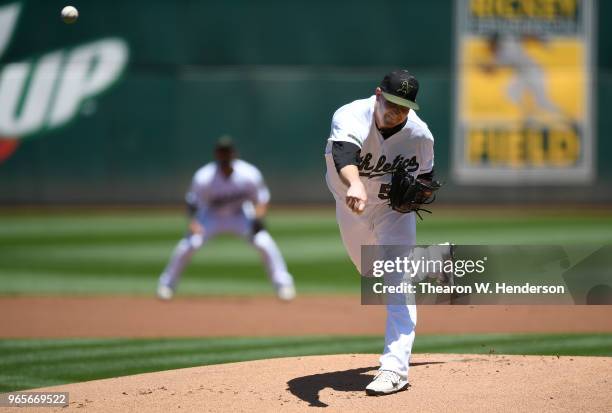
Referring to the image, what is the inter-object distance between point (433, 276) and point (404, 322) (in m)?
0.45

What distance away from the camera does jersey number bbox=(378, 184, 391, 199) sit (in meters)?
5.12

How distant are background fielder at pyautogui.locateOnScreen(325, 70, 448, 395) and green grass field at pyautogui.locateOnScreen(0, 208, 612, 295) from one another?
240 inches

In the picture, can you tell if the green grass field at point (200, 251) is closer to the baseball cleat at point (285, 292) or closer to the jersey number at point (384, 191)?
the baseball cleat at point (285, 292)

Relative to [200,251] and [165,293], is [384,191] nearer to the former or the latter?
[165,293]

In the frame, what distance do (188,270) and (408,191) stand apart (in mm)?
8529

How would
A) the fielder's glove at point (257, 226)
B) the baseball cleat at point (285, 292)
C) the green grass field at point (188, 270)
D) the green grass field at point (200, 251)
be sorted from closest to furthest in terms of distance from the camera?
the green grass field at point (188, 270), the baseball cleat at point (285, 292), the fielder's glove at point (257, 226), the green grass field at point (200, 251)

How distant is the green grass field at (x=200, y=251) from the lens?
11828 mm

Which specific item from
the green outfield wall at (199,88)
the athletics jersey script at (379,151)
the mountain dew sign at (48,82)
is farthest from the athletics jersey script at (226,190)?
the mountain dew sign at (48,82)

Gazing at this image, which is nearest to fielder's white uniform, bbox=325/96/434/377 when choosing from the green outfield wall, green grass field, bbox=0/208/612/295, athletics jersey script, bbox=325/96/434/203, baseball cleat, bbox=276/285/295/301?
athletics jersey script, bbox=325/96/434/203

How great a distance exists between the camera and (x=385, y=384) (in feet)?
15.9

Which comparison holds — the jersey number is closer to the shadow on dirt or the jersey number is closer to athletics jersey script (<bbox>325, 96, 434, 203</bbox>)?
athletics jersey script (<bbox>325, 96, 434, 203</bbox>)

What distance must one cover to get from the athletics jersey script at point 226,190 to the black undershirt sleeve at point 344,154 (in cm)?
595

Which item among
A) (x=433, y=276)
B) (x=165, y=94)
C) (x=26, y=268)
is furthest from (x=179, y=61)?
(x=433, y=276)

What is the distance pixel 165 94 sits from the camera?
1848 cm
